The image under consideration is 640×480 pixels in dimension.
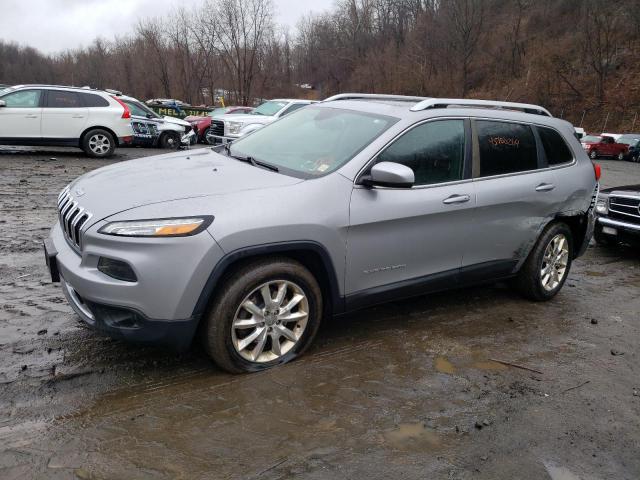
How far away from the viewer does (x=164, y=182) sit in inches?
141

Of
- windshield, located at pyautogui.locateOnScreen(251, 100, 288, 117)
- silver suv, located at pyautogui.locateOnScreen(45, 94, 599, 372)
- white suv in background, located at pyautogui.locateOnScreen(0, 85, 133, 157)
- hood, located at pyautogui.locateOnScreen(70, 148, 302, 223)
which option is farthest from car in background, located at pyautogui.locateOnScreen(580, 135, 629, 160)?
hood, located at pyautogui.locateOnScreen(70, 148, 302, 223)

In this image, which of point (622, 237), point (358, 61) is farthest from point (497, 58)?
point (622, 237)

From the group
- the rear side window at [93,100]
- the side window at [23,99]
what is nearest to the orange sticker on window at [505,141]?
the rear side window at [93,100]

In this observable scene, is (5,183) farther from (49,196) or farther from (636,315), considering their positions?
Result: (636,315)

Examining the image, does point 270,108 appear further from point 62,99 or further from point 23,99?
point 23,99

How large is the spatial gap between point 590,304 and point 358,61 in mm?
72009

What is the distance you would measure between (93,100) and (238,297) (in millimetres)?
11683

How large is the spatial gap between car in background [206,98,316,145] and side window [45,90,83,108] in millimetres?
3784

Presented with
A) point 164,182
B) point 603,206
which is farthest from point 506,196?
point 603,206

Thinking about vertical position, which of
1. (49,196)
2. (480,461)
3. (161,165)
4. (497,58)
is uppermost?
(497,58)

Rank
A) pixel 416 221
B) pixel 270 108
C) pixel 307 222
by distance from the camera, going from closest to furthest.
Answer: pixel 307 222 < pixel 416 221 < pixel 270 108

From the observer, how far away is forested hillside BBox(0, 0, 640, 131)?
4556 centimetres

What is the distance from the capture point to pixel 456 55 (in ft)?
192

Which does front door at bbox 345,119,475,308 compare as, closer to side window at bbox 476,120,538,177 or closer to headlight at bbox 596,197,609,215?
side window at bbox 476,120,538,177
